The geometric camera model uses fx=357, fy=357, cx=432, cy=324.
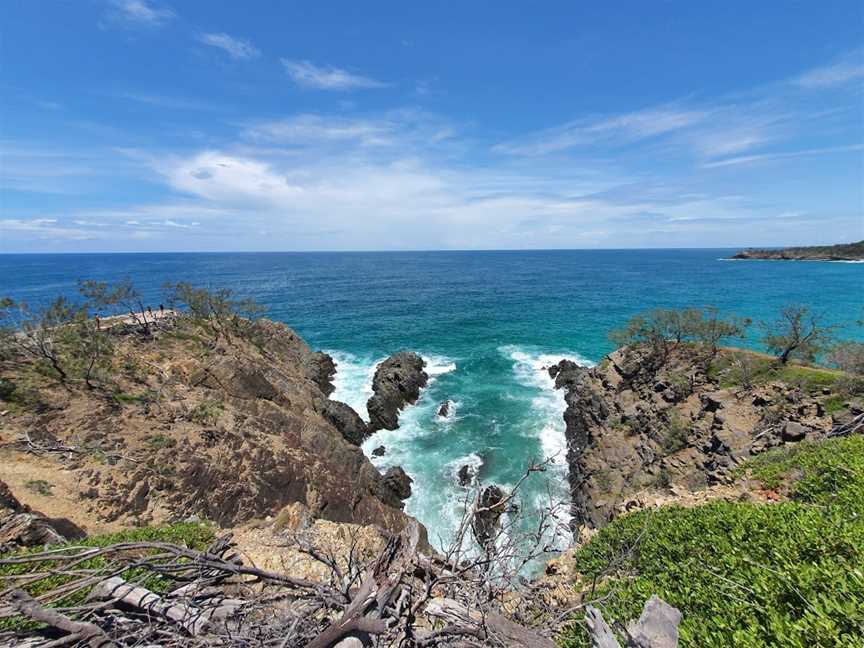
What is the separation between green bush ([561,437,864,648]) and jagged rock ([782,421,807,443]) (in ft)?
25.6

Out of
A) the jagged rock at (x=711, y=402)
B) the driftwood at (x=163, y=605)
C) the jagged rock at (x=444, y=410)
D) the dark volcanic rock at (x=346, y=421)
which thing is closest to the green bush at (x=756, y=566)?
the driftwood at (x=163, y=605)

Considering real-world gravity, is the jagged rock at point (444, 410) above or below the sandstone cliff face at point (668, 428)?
below

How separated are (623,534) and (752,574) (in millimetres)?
4490

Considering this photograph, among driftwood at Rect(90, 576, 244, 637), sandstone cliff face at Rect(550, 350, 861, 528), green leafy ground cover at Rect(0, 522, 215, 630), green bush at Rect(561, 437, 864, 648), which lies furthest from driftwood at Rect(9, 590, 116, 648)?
sandstone cliff face at Rect(550, 350, 861, 528)

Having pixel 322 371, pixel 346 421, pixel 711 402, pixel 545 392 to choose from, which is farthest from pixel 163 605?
pixel 545 392

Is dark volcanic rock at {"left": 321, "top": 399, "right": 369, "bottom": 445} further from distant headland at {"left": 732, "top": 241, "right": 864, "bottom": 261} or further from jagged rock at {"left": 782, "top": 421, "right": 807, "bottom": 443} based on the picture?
distant headland at {"left": 732, "top": 241, "right": 864, "bottom": 261}

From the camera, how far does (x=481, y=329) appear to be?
64.6 m

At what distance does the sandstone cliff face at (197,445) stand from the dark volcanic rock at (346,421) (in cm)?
423

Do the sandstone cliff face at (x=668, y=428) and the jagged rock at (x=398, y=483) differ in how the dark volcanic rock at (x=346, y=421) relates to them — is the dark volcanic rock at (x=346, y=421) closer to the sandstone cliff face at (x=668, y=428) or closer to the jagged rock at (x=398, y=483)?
the jagged rock at (x=398, y=483)

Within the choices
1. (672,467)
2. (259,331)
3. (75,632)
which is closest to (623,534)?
(75,632)

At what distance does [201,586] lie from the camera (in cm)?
498

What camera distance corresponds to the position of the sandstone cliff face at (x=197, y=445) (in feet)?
51.3

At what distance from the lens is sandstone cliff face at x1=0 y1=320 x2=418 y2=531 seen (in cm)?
1564

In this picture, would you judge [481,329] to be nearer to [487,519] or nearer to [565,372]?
[565,372]
